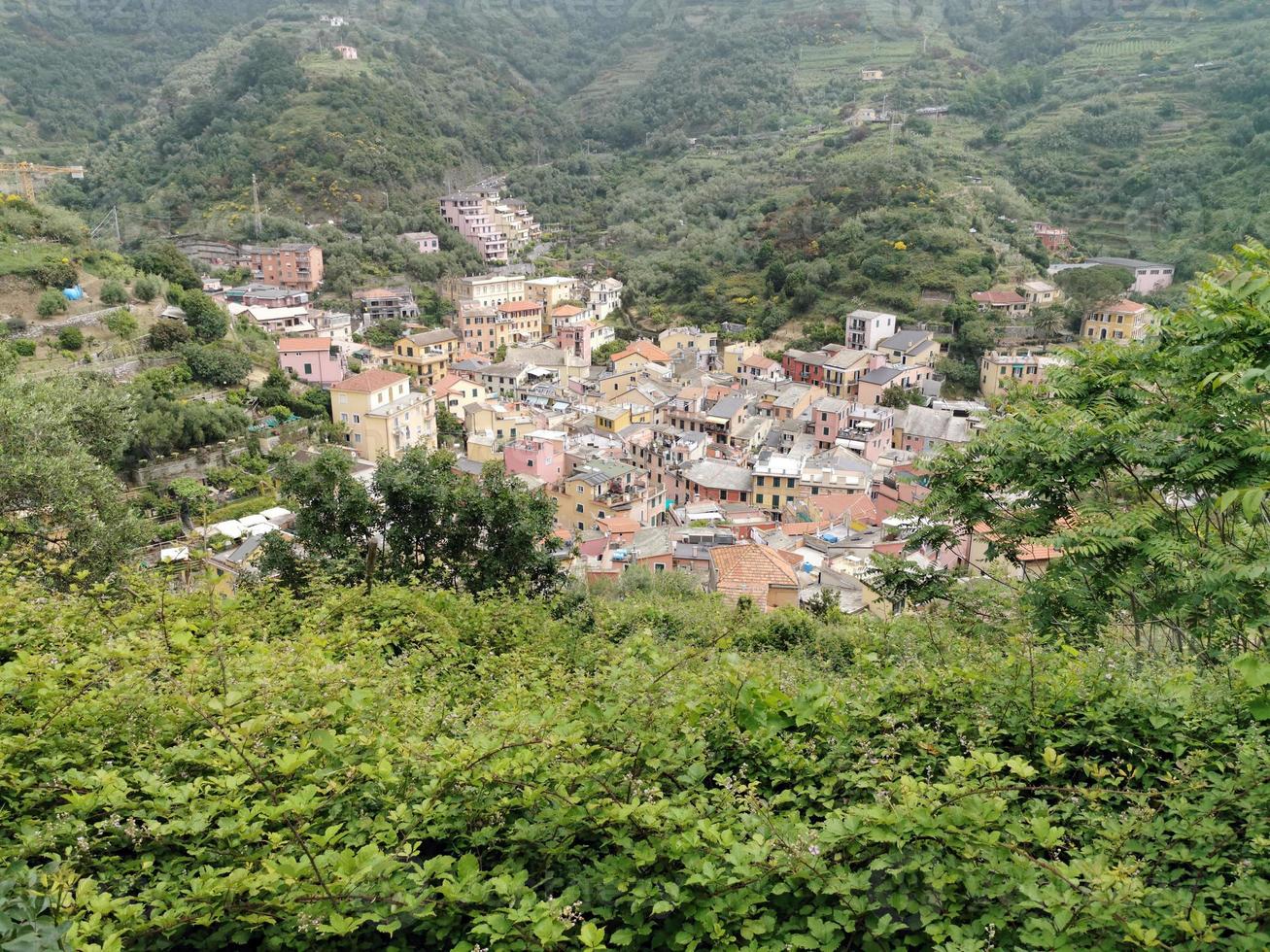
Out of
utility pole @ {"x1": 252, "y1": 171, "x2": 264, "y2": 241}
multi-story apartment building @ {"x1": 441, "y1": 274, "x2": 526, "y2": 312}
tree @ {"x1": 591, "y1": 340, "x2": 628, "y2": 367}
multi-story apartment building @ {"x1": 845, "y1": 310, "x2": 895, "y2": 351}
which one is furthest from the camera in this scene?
utility pole @ {"x1": 252, "y1": 171, "x2": 264, "y2": 241}

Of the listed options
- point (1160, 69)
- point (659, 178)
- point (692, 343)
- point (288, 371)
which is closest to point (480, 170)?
point (659, 178)

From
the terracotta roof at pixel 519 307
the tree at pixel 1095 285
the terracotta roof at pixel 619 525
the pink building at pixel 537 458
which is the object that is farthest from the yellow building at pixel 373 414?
the tree at pixel 1095 285

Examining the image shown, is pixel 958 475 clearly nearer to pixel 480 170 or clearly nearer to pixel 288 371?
pixel 288 371

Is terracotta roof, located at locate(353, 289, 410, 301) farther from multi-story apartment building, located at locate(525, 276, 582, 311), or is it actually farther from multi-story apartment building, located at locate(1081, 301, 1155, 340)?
multi-story apartment building, located at locate(1081, 301, 1155, 340)

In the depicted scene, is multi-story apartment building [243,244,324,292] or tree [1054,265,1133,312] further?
→ multi-story apartment building [243,244,324,292]

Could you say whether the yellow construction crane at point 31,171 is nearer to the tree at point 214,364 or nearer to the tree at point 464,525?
the tree at point 214,364

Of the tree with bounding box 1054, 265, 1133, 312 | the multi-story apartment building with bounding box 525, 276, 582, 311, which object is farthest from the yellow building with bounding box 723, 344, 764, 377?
the tree with bounding box 1054, 265, 1133, 312

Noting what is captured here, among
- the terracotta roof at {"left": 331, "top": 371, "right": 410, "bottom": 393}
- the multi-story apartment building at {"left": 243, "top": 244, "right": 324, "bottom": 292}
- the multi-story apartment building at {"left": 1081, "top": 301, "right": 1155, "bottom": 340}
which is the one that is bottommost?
the terracotta roof at {"left": 331, "top": 371, "right": 410, "bottom": 393}
